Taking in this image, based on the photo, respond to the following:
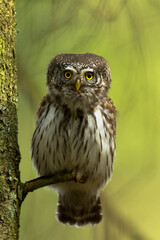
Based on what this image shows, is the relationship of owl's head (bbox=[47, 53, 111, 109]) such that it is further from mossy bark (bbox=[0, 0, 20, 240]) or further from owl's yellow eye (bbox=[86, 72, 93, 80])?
mossy bark (bbox=[0, 0, 20, 240])

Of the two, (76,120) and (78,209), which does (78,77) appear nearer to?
(76,120)

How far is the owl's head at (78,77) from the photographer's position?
234cm

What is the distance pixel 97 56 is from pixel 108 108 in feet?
1.06

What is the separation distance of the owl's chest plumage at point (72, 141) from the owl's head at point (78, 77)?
8cm

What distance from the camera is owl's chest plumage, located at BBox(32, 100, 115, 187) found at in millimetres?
2367

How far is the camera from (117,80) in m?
2.53

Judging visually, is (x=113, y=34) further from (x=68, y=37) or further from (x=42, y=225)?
(x=42, y=225)

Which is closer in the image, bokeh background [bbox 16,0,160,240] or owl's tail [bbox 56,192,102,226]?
bokeh background [bbox 16,0,160,240]

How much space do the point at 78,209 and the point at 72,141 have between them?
36.2 inches

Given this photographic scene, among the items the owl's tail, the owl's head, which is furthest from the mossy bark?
the owl's tail

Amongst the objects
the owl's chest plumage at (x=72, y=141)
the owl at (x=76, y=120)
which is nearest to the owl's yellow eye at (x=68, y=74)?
the owl at (x=76, y=120)

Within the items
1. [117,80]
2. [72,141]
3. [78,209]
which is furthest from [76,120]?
[78,209]

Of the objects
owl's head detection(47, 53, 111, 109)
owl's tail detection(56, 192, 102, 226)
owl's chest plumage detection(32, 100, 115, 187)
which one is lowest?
owl's tail detection(56, 192, 102, 226)

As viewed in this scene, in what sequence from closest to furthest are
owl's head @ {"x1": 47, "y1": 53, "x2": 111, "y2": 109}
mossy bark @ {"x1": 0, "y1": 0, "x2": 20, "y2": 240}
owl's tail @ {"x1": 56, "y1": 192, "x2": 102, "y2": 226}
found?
1. mossy bark @ {"x1": 0, "y1": 0, "x2": 20, "y2": 240}
2. owl's head @ {"x1": 47, "y1": 53, "x2": 111, "y2": 109}
3. owl's tail @ {"x1": 56, "y1": 192, "x2": 102, "y2": 226}
